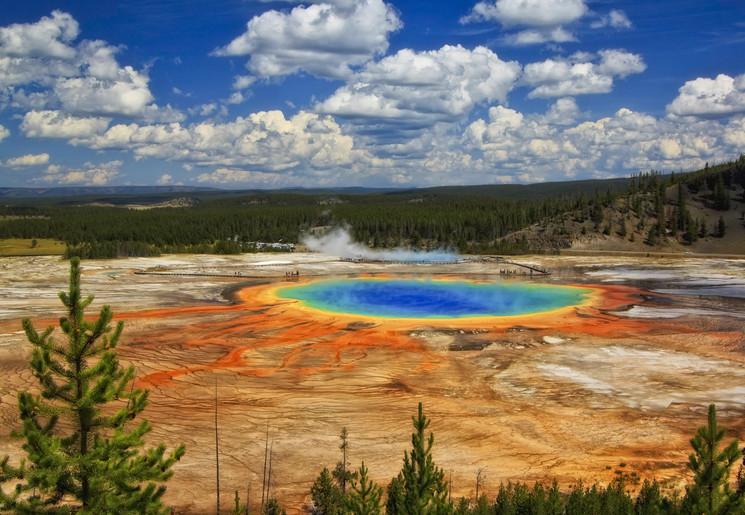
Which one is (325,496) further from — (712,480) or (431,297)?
(431,297)

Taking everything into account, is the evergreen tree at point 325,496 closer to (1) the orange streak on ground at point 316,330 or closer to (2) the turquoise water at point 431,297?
(1) the orange streak on ground at point 316,330

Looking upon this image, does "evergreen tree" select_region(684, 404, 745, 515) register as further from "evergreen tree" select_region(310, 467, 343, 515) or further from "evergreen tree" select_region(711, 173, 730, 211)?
"evergreen tree" select_region(711, 173, 730, 211)

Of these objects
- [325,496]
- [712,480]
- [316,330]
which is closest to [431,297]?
[316,330]

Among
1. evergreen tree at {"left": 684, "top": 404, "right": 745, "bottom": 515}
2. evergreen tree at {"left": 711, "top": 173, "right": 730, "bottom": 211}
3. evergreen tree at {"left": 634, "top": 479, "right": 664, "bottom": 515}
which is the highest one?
evergreen tree at {"left": 711, "top": 173, "right": 730, "bottom": 211}

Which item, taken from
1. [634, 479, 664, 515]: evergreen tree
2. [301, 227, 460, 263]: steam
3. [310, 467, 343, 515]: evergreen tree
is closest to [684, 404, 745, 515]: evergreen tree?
[634, 479, 664, 515]: evergreen tree

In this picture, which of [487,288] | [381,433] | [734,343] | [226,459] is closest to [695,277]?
[487,288]

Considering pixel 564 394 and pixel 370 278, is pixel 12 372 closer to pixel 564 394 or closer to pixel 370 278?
pixel 564 394
